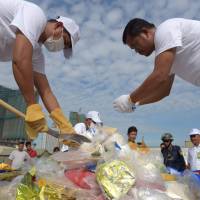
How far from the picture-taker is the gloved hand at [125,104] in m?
2.94

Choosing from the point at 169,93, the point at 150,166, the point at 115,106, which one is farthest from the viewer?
the point at 169,93

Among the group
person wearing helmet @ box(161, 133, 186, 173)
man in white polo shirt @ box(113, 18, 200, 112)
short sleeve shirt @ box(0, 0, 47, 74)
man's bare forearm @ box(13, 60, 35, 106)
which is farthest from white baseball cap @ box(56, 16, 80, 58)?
person wearing helmet @ box(161, 133, 186, 173)

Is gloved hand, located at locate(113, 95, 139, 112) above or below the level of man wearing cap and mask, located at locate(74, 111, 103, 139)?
below

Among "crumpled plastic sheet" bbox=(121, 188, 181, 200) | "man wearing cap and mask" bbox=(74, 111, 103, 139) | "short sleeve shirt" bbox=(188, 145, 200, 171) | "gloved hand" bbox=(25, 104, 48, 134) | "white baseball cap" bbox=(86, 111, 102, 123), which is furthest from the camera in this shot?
"short sleeve shirt" bbox=(188, 145, 200, 171)

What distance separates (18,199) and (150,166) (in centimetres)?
79

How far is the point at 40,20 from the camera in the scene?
2662 millimetres

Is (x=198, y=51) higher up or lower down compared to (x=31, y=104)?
higher up

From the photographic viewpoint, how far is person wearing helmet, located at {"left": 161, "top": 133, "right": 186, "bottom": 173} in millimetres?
5844

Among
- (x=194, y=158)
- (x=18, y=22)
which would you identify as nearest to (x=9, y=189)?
(x=18, y=22)

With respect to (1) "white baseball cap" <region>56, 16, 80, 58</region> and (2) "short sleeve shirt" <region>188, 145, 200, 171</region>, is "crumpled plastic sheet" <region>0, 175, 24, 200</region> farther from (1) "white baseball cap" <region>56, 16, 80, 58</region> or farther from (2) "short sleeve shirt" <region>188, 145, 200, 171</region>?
(2) "short sleeve shirt" <region>188, 145, 200, 171</region>

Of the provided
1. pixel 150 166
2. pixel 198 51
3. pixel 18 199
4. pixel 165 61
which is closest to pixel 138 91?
pixel 165 61

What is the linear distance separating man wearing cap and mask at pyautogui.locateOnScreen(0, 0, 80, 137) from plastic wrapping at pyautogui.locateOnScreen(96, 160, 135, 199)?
729mm

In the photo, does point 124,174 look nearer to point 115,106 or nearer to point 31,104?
point 31,104

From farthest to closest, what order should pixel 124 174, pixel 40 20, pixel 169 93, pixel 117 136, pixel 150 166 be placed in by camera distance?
pixel 169 93, pixel 40 20, pixel 117 136, pixel 150 166, pixel 124 174
